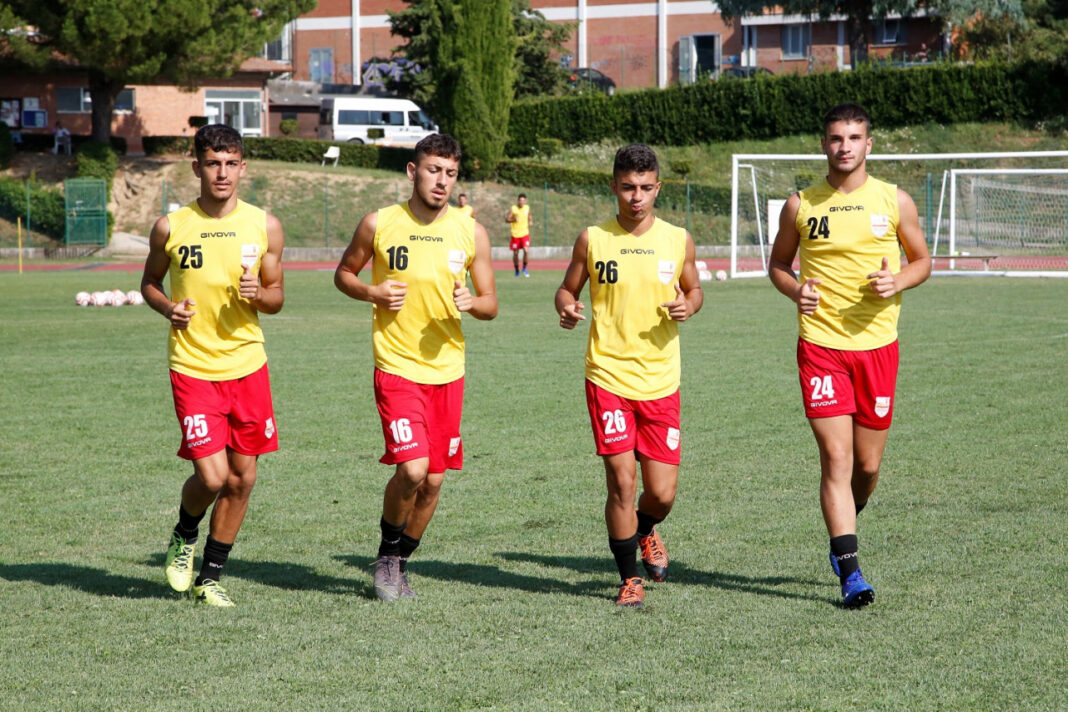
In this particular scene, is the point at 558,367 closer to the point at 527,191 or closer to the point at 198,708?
the point at 198,708

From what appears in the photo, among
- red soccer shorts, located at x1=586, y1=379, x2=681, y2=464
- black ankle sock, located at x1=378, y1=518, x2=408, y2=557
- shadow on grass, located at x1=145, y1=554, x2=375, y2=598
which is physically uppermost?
red soccer shorts, located at x1=586, y1=379, x2=681, y2=464

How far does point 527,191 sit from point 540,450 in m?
36.3

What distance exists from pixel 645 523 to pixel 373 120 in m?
53.0

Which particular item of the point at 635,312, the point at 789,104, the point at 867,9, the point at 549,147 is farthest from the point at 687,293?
the point at 867,9

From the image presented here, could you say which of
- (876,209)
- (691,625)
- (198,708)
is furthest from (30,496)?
(876,209)

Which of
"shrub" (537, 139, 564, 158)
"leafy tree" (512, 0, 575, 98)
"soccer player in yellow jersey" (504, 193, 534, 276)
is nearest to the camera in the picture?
"soccer player in yellow jersey" (504, 193, 534, 276)

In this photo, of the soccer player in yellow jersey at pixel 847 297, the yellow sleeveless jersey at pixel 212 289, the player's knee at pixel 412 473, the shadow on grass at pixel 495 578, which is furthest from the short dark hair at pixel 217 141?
the soccer player in yellow jersey at pixel 847 297

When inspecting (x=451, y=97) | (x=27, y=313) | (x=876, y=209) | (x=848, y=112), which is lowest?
(x=27, y=313)

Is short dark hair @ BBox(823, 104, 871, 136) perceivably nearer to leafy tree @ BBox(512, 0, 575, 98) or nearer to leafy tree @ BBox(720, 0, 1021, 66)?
leafy tree @ BBox(720, 0, 1021, 66)

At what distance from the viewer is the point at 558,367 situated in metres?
14.3

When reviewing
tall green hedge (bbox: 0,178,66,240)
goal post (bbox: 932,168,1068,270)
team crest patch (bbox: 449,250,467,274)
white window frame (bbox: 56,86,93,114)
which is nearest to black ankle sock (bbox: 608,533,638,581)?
team crest patch (bbox: 449,250,467,274)

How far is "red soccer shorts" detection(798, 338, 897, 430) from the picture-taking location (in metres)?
5.93

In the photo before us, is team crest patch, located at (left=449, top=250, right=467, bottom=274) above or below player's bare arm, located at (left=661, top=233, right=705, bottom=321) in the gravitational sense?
above

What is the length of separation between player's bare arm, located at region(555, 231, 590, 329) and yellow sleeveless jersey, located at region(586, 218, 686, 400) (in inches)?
2.3
